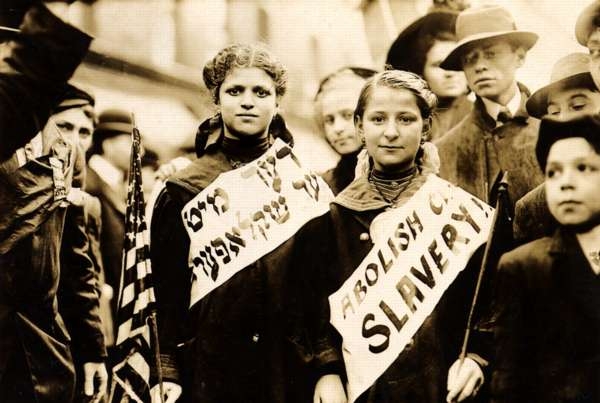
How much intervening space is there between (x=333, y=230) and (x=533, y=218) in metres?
0.77

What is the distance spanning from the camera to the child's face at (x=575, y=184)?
2.90 m

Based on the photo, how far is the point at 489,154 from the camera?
126 inches

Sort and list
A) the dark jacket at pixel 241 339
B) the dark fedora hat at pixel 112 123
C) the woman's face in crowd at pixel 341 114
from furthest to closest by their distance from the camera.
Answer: the dark fedora hat at pixel 112 123 < the woman's face in crowd at pixel 341 114 < the dark jacket at pixel 241 339

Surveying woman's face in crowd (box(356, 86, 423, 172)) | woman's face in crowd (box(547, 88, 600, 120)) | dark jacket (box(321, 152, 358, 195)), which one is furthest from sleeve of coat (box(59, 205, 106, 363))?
woman's face in crowd (box(547, 88, 600, 120))

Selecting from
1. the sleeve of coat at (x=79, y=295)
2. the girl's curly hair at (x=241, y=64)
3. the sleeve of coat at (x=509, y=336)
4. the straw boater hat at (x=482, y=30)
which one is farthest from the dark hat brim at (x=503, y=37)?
the sleeve of coat at (x=79, y=295)

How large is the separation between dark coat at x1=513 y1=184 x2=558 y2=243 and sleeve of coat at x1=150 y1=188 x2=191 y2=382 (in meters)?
1.30

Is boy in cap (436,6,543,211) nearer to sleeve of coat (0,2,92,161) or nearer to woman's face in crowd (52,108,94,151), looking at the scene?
woman's face in crowd (52,108,94,151)

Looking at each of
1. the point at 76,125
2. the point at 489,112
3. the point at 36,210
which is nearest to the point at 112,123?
the point at 76,125

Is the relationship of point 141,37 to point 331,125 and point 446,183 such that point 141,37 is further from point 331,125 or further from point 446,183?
point 446,183

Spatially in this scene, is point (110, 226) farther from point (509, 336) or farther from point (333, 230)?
point (509, 336)

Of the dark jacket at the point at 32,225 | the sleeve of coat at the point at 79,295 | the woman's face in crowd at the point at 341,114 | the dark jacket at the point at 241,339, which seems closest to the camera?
the dark jacket at the point at 241,339

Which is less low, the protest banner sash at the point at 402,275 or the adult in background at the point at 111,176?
the adult in background at the point at 111,176

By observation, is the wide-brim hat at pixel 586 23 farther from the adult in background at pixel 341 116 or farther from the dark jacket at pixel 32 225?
the dark jacket at pixel 32 225

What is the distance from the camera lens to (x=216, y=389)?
2928 millimetres
